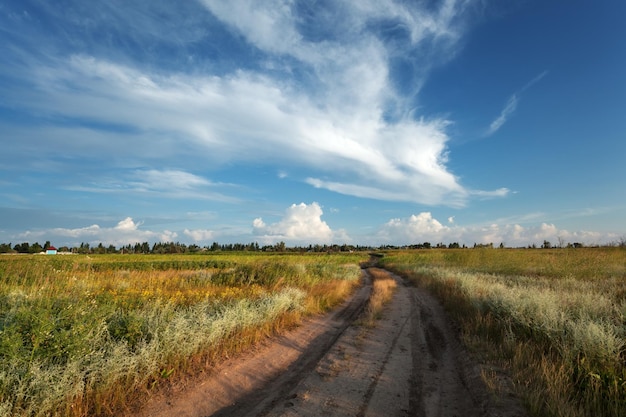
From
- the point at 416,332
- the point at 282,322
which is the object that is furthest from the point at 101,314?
the point at 416,332

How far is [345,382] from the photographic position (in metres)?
6.12

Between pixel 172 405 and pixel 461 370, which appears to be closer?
pixel 172 405

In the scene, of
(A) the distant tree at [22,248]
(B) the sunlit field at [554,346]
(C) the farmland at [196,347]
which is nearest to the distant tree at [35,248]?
(A) the distant tree at [22,248]

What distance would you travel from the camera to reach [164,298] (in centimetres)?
1067

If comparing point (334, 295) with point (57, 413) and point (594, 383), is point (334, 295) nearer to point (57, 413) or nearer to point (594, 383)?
point (594, 383)

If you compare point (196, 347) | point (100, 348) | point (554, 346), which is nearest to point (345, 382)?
point (196, 347)

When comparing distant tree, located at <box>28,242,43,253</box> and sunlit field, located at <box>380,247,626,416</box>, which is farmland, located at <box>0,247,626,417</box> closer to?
sunlit field, located at <box>380,247,626,416</box>

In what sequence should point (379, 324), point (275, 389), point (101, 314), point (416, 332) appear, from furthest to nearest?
point (379, 324) → point (416, 332) → point (101, 314) → point (275, 389)

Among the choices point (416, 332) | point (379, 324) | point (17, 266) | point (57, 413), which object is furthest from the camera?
point (17, 266)

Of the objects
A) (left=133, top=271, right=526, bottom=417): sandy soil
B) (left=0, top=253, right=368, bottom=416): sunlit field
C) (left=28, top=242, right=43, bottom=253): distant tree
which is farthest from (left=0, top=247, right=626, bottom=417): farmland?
(left=28, top=242, right=43, bottom=253): distant tree

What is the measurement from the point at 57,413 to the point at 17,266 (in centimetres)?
1655

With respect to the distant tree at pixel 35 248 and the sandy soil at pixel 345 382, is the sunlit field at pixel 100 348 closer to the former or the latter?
the sandy soil at pixel 345 382

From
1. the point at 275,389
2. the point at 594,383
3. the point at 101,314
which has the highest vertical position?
the point at 101,314

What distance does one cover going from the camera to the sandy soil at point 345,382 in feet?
16.8
